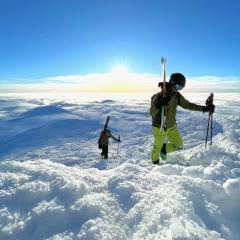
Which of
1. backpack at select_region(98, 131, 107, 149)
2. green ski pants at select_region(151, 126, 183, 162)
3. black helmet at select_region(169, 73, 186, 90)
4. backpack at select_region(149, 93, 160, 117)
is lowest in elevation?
backpack at select_region(98, 131, 107, 149)

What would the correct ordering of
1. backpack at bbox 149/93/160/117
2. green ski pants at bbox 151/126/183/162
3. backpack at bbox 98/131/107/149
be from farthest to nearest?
backpack at bbox 98/131/107/149 < green ski pants at bbox 151/126/183/162 < backpack at bbox 149/93/160/117

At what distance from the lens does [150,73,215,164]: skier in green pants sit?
7035 mm

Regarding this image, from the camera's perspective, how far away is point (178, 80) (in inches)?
275

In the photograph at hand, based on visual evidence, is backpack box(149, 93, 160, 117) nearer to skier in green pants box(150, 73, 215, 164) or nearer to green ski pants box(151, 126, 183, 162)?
skier in green pants box(150, 73, 215, 164)

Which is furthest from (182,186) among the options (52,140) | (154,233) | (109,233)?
(52,140)

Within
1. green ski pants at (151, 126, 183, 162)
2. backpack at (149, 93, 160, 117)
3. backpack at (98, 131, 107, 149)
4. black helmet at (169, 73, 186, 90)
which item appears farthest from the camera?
backpack at (98, 131, 107, 149)

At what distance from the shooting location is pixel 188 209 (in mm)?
3240

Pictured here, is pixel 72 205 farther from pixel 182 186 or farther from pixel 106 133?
pixel 106 133

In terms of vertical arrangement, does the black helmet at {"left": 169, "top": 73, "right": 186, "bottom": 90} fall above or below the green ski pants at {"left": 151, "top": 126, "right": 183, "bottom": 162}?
above

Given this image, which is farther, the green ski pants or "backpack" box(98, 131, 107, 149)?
"backpack" box(98, 131, 107, 149)

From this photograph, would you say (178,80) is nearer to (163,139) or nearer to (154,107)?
(154,107)

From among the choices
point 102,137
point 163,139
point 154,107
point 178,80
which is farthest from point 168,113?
point 102,137

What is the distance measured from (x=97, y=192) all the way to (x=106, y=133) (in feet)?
28.9

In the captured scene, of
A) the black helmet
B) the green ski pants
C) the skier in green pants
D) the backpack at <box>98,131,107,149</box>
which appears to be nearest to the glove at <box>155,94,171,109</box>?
the skier in green pants
